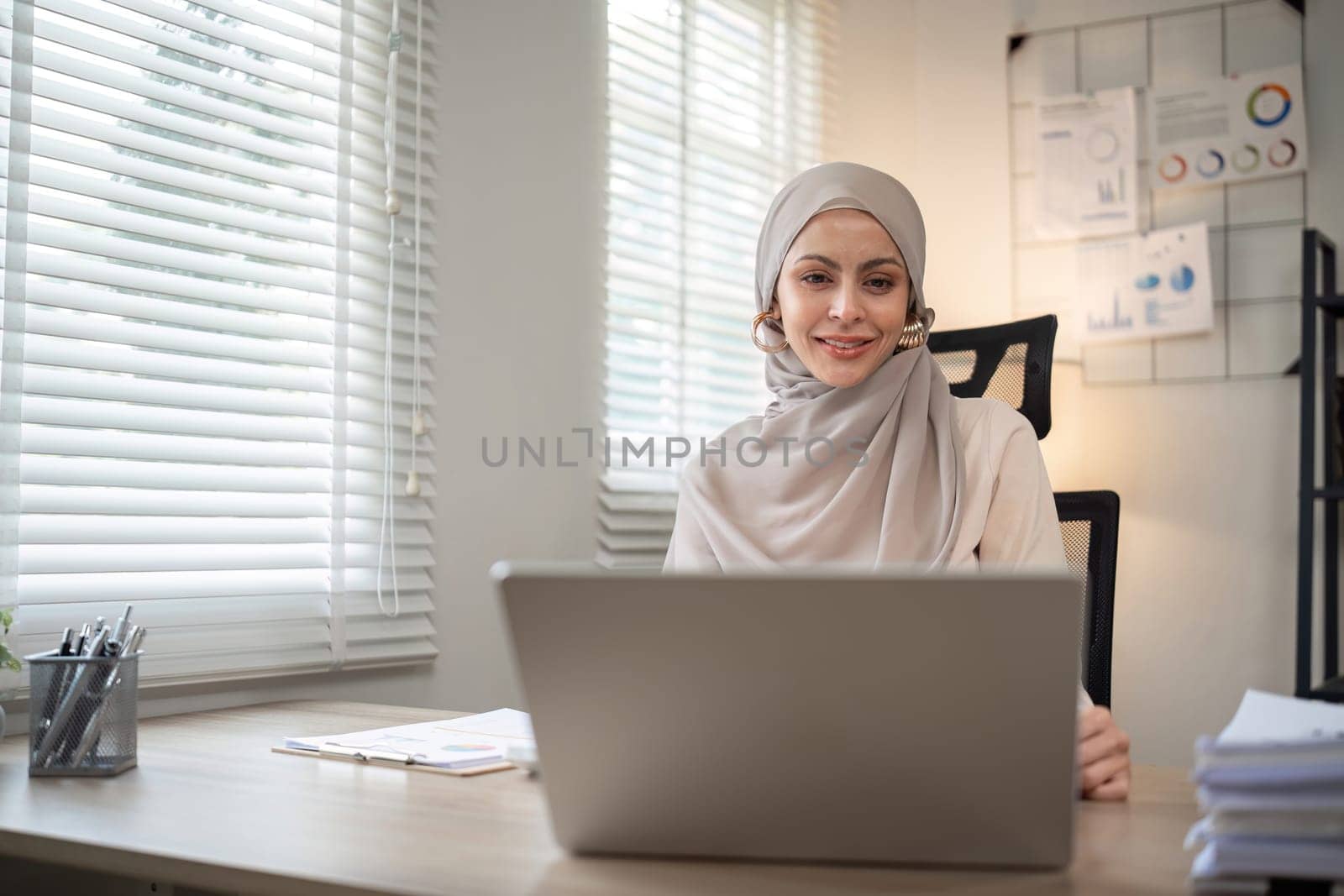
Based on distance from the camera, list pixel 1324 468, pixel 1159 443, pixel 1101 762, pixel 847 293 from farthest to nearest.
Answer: pixel 1159 443
pixel 1324 468
pixel 847 293
pixel 1101 762

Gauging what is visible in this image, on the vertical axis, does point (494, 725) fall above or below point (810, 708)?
below

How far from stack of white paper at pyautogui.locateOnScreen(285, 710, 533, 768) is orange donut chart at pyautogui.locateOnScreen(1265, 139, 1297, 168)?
241 centimetres

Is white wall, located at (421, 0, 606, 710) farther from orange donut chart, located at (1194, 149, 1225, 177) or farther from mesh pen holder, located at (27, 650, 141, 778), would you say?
orange donut chart, located at (1194, 149, 1225, 177)

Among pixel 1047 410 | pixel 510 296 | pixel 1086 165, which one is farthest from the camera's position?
pixel 1086 165

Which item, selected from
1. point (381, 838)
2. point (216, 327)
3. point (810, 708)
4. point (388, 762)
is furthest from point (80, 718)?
point (810, 708)

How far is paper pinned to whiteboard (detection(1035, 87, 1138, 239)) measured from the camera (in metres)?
3.05

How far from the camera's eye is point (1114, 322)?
3041 mm

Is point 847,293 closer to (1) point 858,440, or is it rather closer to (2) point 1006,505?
(1) point 858,440

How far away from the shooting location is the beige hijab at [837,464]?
1.59m

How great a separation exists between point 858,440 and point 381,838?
0.97 metres

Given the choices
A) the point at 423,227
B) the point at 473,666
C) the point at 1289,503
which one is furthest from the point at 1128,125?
the point at 473,666

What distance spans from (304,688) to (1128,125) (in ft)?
8.13

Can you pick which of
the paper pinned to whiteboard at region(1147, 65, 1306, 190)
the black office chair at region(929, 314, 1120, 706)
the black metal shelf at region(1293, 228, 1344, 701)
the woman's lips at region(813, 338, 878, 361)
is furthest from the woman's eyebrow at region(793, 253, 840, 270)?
the paper pinned to whiteboard at region(1147, 65, 1306, 190)

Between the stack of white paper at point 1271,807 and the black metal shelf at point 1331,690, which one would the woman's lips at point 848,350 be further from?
the black metal shelf at point 1331,690
